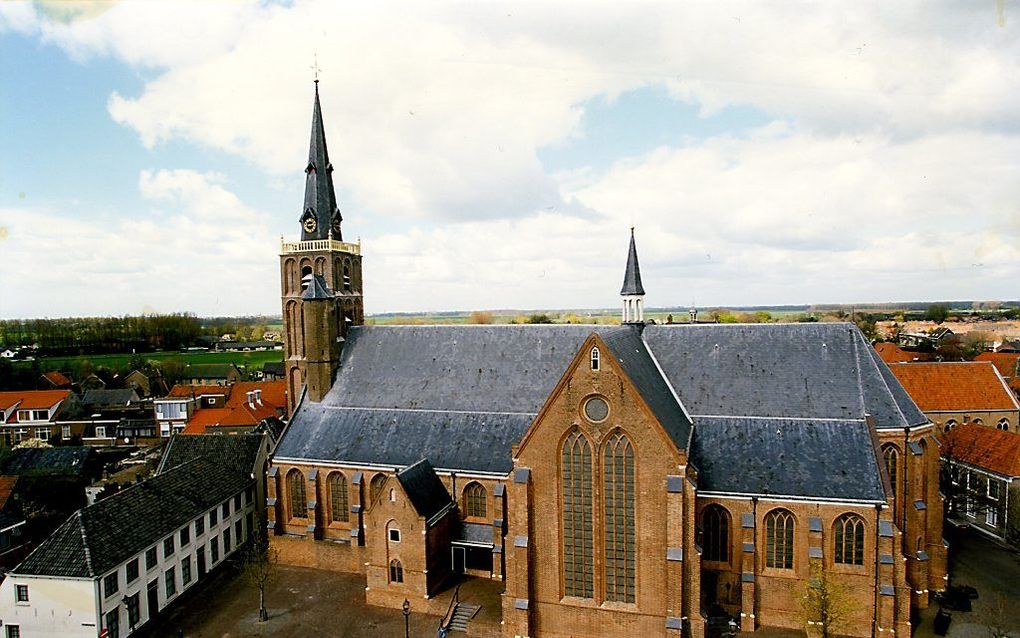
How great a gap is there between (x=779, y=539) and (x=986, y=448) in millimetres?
27107

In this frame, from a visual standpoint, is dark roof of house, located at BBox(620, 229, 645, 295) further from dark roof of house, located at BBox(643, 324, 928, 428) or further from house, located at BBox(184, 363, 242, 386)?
house, located at BBox(184, 363, 242, 386)

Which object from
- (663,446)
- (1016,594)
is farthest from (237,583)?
(1016,594)

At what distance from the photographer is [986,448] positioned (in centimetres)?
4675

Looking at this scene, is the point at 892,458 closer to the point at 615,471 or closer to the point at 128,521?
the point at 615,471

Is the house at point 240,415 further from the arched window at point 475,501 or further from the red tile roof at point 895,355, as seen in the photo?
the red tile roof at point 895,355

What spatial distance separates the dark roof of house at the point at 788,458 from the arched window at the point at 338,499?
894 inches

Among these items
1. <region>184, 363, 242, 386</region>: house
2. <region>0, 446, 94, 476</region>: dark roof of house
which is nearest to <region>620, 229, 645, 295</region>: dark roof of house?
<region>0, 446, 94, 476</region>: dark roof of house

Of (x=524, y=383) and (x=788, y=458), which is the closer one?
(x=788, y=458)

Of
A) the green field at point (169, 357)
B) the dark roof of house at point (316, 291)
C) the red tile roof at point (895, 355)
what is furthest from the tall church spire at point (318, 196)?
the green field at point (169, 357)

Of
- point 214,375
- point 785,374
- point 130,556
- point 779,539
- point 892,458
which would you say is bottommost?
point 214,375

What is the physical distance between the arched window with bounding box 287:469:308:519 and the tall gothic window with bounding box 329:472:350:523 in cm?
214

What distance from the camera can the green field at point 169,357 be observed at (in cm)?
12332

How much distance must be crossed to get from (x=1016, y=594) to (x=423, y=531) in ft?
110

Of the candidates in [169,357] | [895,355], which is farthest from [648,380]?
[169,357]
